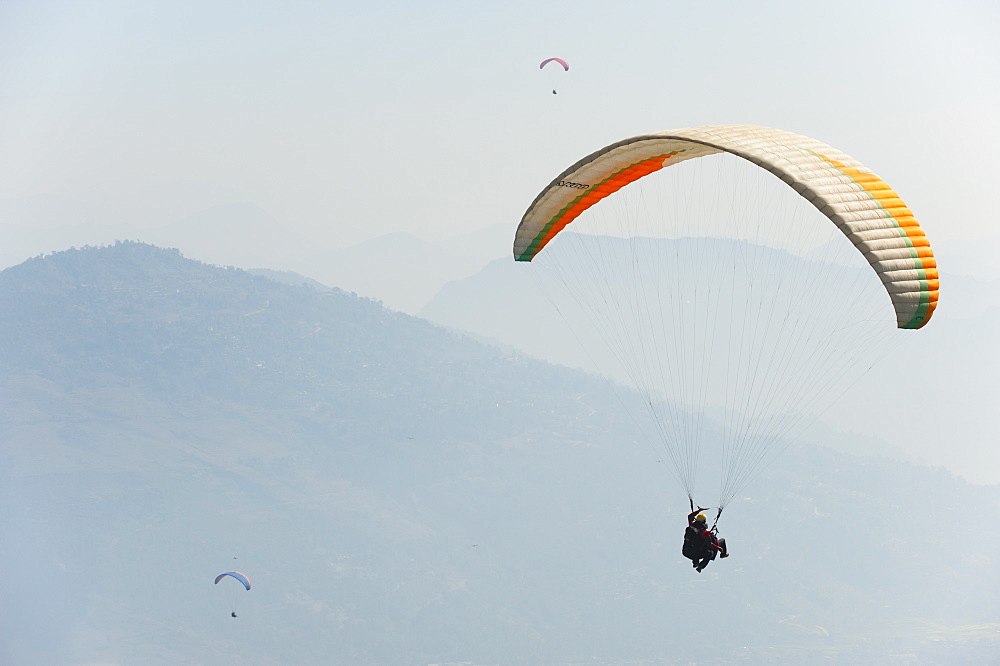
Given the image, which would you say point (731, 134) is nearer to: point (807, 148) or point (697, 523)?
point (807, 148)

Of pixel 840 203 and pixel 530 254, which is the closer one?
pixel 840 203

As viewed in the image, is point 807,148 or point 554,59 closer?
point 807,148

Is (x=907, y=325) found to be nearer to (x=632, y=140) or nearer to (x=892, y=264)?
(x=892, y=264)

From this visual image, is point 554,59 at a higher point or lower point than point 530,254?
higher

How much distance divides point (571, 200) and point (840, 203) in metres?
8.58

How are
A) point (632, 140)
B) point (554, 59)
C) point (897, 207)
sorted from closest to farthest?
1. point (897, 207)
2. point (632, 140)
3. point (554, 59)

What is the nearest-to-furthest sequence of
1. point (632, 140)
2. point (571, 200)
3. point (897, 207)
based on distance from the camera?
point (897, 207)
point (632, 140)
point (571, 200)

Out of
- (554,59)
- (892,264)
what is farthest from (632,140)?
(554,59)

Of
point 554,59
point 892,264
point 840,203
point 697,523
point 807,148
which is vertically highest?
point 554,59

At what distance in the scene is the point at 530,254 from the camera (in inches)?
1359

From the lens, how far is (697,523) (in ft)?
101

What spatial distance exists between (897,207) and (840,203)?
1.67 meters

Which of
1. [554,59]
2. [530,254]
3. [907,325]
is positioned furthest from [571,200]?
[554,59]

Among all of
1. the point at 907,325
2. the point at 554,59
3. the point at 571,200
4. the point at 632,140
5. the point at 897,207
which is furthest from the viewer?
the point at 554,59
